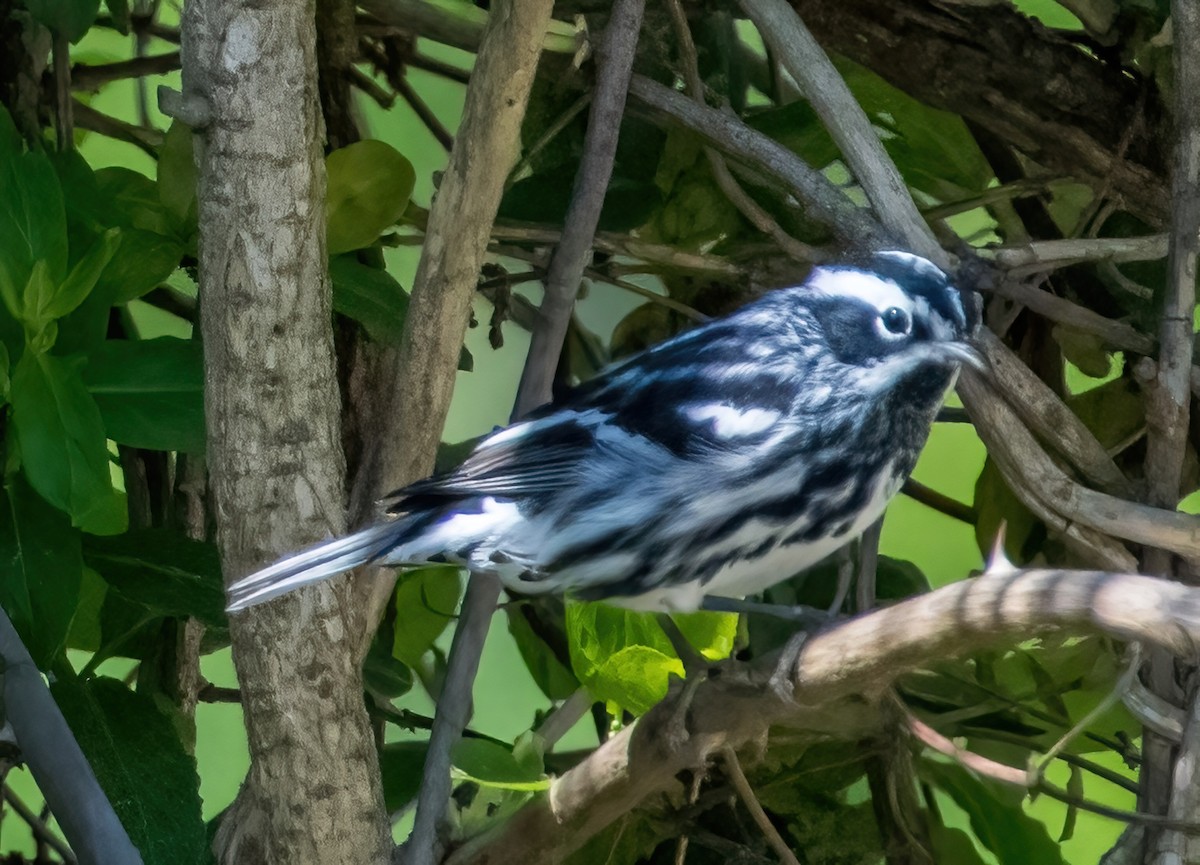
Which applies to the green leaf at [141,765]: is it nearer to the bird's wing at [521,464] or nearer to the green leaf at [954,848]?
the bird's wing at [521,464]

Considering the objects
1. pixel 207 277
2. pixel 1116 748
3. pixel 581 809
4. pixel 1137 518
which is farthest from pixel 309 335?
pixel 1116 748

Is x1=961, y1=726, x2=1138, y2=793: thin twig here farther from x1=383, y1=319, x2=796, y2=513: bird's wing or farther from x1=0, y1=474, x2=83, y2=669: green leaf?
x1=0, y1=474, x2=83, y2=669: green leaf

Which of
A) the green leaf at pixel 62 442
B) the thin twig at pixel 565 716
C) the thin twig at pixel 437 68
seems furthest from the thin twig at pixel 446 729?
the thin twig at pixel 437 68

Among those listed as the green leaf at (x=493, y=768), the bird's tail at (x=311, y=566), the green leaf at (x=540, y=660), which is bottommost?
the green leaf at (x=540, y=660)

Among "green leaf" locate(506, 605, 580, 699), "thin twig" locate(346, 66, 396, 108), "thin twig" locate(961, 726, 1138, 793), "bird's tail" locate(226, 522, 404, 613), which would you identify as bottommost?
"green leaf" locate(506, 605, 580, 699)

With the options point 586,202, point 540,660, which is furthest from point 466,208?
point 540,660

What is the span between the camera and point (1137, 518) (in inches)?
29.5

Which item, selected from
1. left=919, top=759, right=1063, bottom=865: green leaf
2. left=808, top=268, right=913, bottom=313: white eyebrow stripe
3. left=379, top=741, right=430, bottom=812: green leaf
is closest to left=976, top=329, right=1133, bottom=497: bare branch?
left=808, top=268, right=913, bottom=313: white eyebrow stripe

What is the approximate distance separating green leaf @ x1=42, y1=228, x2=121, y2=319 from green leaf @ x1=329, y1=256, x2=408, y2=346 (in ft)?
0.45

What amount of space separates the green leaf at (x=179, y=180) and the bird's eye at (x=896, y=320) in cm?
44

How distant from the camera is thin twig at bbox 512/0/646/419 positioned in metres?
0.85

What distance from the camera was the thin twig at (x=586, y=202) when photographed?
0.85 metres

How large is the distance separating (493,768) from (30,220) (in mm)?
408

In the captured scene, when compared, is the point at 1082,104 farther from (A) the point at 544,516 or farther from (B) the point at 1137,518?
(A) the point at 544,516
